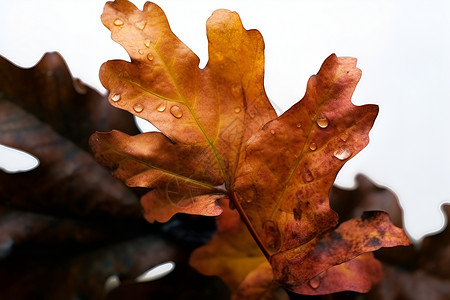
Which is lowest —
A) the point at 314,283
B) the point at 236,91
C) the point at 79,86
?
the point at 314,283

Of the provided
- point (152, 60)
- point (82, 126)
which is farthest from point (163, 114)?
point (82, 126)

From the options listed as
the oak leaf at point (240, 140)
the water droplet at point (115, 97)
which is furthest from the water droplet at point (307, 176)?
the water droplet at point (115, 97)

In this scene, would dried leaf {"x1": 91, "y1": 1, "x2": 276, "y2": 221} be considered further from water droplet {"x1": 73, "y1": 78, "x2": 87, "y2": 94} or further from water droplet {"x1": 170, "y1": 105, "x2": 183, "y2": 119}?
water droplet {"x1": 73, "y1": 78, "x2": 87, "y2": 94}

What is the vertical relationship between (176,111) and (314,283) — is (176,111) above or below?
above

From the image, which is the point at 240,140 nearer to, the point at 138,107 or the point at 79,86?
the point at 138,107

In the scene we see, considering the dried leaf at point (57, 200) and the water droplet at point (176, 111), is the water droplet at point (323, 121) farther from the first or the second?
the dried leaf at point (57, 200)

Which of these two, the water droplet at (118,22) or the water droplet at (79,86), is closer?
the water droplet at (118,22)

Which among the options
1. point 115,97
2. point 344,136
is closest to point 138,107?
point 115,97
